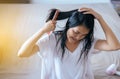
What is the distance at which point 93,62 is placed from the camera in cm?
153

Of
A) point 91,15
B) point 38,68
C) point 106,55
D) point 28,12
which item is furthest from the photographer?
point 28,12

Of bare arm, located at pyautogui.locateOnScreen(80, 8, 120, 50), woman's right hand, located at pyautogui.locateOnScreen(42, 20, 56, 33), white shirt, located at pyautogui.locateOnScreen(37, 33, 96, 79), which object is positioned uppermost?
woman's right hand, located at pyautogui.locateOnScreen(42, 20, 56, 33)

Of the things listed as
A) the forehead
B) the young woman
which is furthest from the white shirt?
the forehead

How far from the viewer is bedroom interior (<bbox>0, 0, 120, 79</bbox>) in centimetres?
145

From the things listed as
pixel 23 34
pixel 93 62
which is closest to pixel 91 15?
pixel 93 62

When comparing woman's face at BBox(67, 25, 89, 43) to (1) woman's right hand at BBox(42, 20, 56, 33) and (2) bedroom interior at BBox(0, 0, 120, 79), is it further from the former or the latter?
(2) bedroom interior at BBox(0, 0, 120, 79)

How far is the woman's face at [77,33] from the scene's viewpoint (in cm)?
108

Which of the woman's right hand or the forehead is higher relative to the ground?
the woman's right hand

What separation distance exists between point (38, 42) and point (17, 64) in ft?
1.58

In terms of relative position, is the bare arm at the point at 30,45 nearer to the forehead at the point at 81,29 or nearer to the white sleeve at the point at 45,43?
the white sleeve at the point at 45,43

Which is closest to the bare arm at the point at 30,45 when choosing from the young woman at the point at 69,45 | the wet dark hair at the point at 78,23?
the young woman at the point at 69,45

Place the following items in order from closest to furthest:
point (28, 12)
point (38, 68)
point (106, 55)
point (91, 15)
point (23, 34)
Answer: point (91, 15) < point (38, 68) < point (106, 55) < point (23, 34) < point (28, 12)

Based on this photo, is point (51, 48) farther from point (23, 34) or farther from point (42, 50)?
point (23, 34)

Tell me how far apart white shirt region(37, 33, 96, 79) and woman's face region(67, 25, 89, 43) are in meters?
0.05
